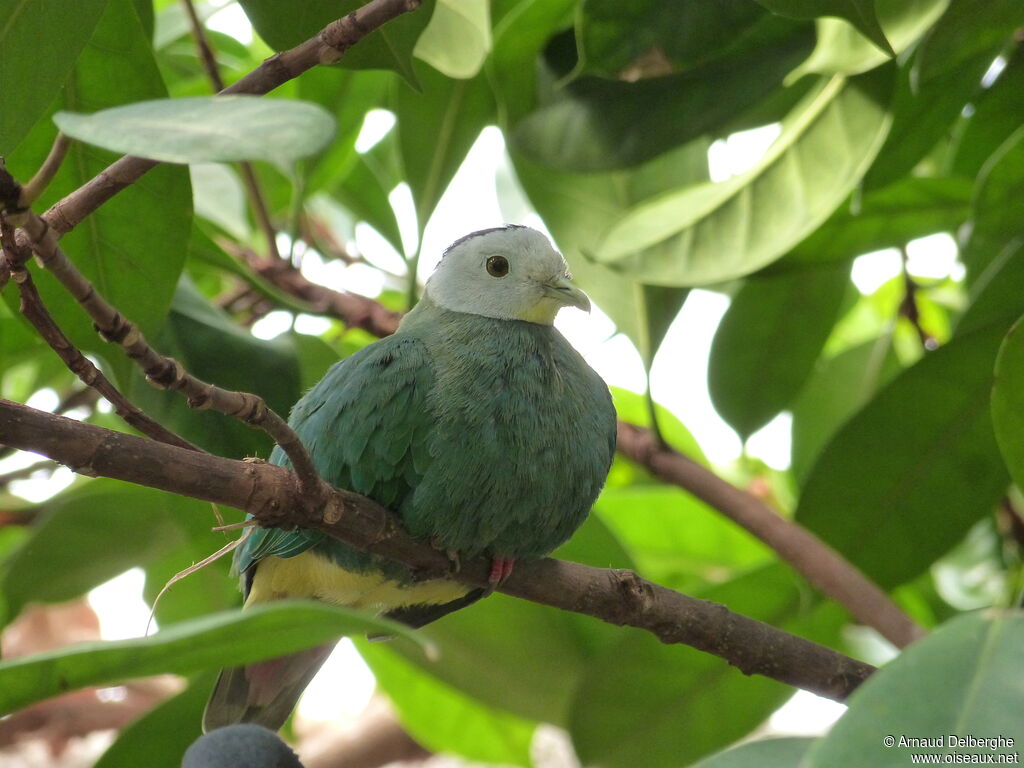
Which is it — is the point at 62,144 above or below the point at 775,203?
below

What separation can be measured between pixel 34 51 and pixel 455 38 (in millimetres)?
804

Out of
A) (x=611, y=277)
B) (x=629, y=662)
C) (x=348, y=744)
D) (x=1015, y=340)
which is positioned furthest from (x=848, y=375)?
(x=348, y=744)

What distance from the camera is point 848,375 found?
104 inches

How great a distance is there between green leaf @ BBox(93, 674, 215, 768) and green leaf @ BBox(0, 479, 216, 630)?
0.32 m

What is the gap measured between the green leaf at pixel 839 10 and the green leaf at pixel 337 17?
1.58ft

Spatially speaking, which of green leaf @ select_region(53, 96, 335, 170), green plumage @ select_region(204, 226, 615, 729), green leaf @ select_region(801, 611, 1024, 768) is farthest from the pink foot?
green leaf @ select_region(53, 96, 335, 170)

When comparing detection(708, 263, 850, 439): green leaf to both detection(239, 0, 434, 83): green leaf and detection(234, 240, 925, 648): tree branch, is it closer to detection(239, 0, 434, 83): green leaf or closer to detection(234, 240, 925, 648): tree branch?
detection(234, 240, 925, 648): tree branch

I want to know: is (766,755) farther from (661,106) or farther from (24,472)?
(24,472)

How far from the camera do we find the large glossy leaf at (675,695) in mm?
2020

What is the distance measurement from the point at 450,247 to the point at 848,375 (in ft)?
3.57

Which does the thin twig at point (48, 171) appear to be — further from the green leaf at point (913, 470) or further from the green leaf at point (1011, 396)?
the green leaf at point (913, 470)

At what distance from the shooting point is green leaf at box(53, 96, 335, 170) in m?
0.91

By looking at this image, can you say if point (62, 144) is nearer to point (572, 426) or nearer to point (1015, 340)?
point (572, 426)

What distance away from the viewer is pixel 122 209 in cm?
162
